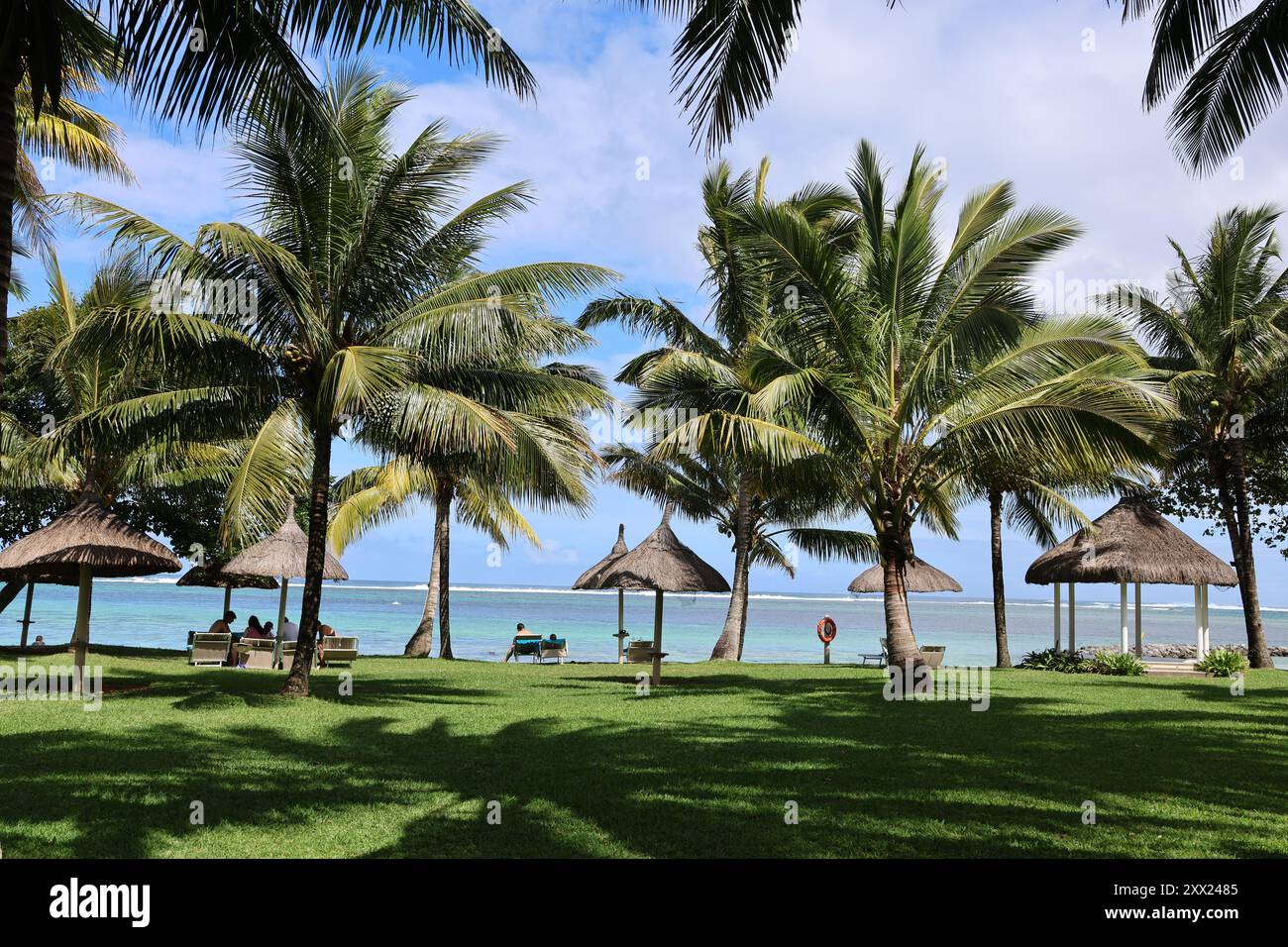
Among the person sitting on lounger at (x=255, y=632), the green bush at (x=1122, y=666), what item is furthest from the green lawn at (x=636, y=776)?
the person sitting on lounger at (x=255, y=632)

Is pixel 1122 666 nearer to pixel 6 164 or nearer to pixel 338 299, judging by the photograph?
pixel 338 299

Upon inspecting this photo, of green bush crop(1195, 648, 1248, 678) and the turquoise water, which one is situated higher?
green bush crop(1195, 648, 1248, 678)

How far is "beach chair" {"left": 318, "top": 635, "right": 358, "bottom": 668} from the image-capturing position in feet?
54.0

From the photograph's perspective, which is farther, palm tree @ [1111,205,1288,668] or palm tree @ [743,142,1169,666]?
palm tree @ [1111,205,1288,668]

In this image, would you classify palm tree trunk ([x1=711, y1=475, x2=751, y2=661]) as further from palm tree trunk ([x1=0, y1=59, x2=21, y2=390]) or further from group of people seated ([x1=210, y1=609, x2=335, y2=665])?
palm tree trunk ([x1=0, y1=59, x2=21, y2=390])

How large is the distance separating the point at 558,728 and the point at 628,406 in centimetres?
1138

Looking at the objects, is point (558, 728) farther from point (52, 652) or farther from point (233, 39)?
point (52, 652)

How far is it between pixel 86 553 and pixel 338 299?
4.66 m

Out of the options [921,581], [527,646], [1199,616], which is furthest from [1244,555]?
[527,646]

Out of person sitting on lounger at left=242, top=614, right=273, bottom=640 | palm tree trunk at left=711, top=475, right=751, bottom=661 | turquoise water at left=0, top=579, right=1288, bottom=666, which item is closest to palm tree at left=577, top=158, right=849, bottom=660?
palm tree trunk at left=711, top=475, right=751, bottom=661

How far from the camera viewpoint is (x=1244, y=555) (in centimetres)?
1912

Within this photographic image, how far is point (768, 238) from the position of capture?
477 inches

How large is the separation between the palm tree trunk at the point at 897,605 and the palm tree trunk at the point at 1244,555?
9.75 meters

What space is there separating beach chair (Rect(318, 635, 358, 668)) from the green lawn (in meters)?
4.25
